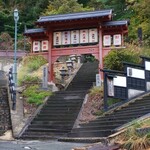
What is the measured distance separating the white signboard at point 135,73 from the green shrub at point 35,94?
15.1 ft

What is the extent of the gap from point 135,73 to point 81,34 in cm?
505

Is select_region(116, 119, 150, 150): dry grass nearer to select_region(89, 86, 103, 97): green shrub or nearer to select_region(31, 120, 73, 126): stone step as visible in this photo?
select_region(31, 120, 73, 126): stone step

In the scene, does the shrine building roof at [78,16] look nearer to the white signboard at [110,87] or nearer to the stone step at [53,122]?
the white signboard at [110,87]

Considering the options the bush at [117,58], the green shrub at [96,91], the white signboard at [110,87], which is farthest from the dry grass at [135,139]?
the bush at [117,58]

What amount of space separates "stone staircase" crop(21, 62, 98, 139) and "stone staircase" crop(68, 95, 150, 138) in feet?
2.73

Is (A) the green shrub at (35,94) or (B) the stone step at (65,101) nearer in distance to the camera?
(B) the stone step at (65,101)

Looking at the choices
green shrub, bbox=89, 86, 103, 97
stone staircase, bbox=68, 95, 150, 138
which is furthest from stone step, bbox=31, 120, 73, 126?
green shrub, bbox=89, 86, 103, 97

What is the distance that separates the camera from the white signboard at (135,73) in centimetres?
1852

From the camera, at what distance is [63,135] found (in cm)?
1459

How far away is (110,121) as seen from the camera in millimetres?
14594

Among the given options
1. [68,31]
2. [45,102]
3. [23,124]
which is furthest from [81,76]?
[23,124]

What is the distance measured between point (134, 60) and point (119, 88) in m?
3.89

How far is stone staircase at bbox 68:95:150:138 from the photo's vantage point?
44.4ft

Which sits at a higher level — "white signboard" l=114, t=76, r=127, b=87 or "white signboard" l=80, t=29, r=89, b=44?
"white signboard" l=80, t=29, r=89, b=44
